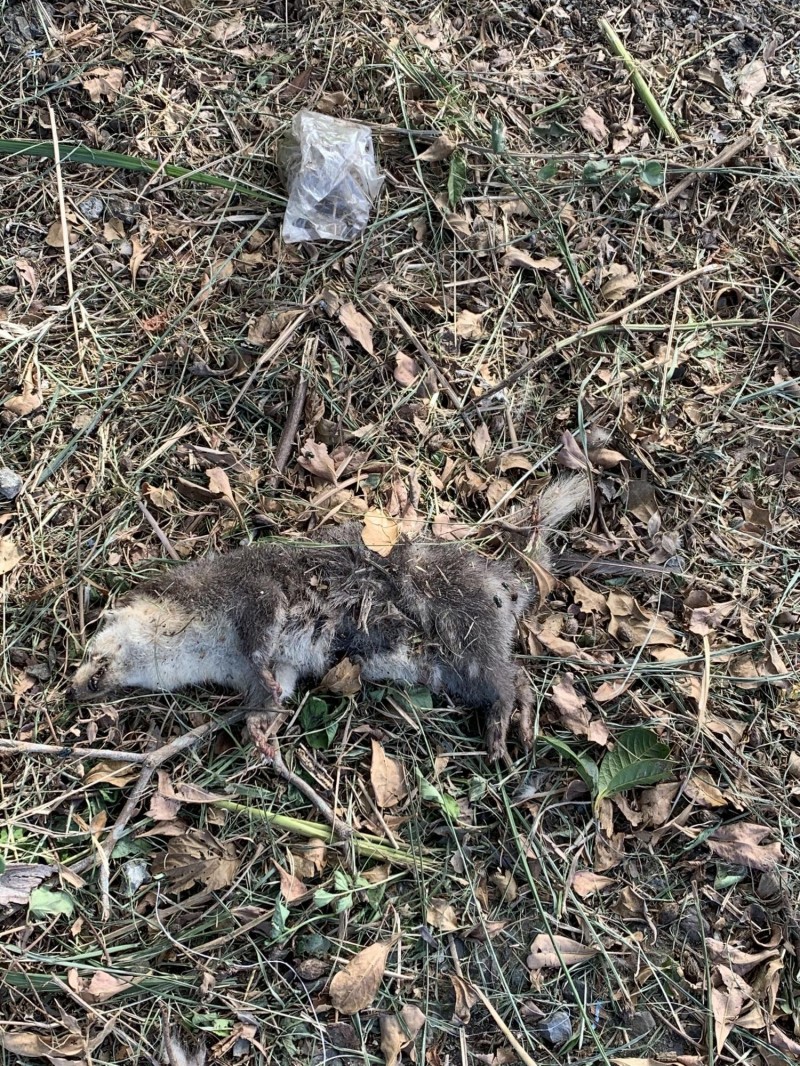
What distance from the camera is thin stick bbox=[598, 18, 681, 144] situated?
13.0 ft

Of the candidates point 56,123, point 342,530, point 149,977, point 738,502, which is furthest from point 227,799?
point 56,123

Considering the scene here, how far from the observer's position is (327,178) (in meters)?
3.53

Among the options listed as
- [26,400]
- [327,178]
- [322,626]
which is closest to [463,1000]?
[322,626]

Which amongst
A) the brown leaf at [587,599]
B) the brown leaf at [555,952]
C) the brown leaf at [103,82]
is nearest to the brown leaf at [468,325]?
the brown leaf at [587,599]

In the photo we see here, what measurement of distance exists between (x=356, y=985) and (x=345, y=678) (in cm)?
124

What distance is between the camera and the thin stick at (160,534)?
11.1 feet

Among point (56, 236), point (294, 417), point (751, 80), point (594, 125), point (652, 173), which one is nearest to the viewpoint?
point (294, 417)

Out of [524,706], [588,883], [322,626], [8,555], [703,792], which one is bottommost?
[588,883]

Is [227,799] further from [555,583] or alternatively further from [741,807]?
[741,807]

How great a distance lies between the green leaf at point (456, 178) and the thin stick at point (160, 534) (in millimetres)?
2249

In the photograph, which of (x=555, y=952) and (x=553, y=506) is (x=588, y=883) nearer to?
(x=555, y=952)

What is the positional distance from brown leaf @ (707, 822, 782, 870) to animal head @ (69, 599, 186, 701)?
265cm

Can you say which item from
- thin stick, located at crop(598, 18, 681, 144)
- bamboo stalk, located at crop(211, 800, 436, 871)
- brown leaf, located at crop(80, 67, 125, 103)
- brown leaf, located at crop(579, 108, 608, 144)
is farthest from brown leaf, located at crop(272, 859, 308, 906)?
thin stick, located at crop(598, 18, 681, 144)

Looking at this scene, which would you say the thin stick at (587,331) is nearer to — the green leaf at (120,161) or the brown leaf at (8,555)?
the green leaf at (120,161)
